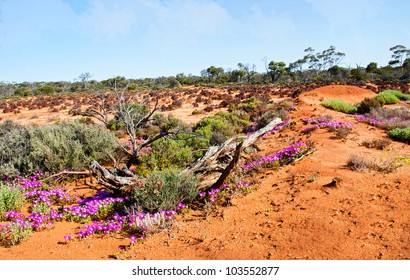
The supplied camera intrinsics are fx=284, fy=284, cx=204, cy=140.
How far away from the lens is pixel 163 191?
5.21 meters

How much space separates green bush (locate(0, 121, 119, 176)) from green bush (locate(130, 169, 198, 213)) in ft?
10.9

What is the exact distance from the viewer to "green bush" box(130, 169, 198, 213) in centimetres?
512

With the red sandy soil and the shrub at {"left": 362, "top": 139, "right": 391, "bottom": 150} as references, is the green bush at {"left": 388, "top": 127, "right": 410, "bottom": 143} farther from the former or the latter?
the red sandy soil

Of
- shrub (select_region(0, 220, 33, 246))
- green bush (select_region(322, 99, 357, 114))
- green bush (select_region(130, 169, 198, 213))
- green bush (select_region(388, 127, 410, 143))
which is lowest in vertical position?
shrub (select_region(0, 220, 33, 246))

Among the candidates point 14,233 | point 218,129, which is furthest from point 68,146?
point 218,129

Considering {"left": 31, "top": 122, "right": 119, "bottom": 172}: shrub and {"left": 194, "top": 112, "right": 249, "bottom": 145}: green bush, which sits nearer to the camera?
{"left": 31, "top": 122, "right": 119, "bottom": 172}: shrub

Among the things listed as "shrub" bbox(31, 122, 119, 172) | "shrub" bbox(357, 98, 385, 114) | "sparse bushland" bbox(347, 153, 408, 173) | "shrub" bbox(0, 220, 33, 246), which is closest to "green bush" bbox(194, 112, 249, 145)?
"shrub" bbox(31, 122, 119, 172)

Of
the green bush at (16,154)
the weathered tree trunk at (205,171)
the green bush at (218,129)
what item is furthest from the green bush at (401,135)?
the green bush at (16,154)

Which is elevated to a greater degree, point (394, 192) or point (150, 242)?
point (394, 192)

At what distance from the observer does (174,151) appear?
8.26m

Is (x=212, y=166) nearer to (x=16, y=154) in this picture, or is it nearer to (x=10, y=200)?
(x=10, y=200)

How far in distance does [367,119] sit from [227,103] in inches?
507

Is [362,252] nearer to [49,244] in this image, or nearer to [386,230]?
[386,230]
